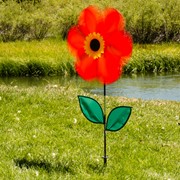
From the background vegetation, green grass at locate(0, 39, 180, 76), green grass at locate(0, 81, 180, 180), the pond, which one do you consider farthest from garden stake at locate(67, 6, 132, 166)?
the background vegetation

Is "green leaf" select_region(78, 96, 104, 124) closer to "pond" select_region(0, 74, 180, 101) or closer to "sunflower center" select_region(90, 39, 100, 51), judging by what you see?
"sunflower center" select_region(90, 39, 100, 51)

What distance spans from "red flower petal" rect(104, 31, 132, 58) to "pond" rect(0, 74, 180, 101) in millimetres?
8769

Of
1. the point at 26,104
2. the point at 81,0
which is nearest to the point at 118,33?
the point at 26,104

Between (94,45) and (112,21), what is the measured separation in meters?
0.31

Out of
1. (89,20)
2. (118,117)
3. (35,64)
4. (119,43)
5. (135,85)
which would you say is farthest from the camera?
(35,64)

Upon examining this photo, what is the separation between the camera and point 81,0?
33000 mm

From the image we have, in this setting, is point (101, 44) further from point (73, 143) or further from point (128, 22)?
point (128, 22)

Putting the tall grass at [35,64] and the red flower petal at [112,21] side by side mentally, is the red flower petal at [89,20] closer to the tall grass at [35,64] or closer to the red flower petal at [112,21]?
the red flower petal at [112,21]

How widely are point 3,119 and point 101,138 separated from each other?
4.78 feet

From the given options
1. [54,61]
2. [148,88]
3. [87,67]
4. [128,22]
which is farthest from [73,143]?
[128,22]

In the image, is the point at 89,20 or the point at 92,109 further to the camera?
the point at 92,109

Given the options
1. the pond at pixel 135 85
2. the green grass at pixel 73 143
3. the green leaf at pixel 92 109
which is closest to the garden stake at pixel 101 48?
the green leaf at pixel 92 109

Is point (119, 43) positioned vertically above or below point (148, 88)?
above

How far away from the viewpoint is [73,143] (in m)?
6.02
